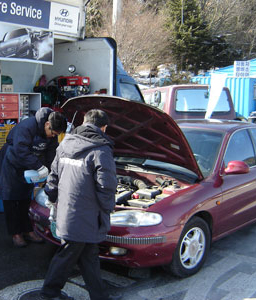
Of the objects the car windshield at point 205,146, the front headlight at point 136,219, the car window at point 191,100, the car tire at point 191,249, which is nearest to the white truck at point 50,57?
the car window at point 191,100

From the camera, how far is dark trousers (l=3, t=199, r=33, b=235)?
4.31 meters

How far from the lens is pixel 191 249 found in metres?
3.60

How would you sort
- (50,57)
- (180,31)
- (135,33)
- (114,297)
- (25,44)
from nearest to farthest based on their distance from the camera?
(114,297), (25,44), (50,57), (135,33), (180,31)

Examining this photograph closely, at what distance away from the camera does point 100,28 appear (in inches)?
814

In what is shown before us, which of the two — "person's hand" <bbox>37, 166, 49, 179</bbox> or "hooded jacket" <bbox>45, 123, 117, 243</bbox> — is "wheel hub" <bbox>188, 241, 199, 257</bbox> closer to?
"hooded jacket" <bbox>45, 123, 117, 243</bbox>

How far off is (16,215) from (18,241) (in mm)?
320

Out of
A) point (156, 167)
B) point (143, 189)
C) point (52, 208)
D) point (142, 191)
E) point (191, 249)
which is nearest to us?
point (52, 208)

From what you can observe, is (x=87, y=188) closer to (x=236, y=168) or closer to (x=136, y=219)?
(x=136, y=219)

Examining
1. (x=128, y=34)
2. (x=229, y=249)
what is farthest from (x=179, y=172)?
(x=128, y=34)

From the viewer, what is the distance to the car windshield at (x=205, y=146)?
13.7ft

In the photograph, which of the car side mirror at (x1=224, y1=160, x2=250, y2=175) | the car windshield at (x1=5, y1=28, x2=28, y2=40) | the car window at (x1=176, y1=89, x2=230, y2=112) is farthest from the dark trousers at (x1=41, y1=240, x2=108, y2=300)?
the car window at (x1=176, y1=89, x2=230, y2=112)

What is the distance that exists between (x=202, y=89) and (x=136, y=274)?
6.26 m

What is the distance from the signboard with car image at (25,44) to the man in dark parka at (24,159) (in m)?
2.48

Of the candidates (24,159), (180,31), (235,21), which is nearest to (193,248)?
(24,159)
